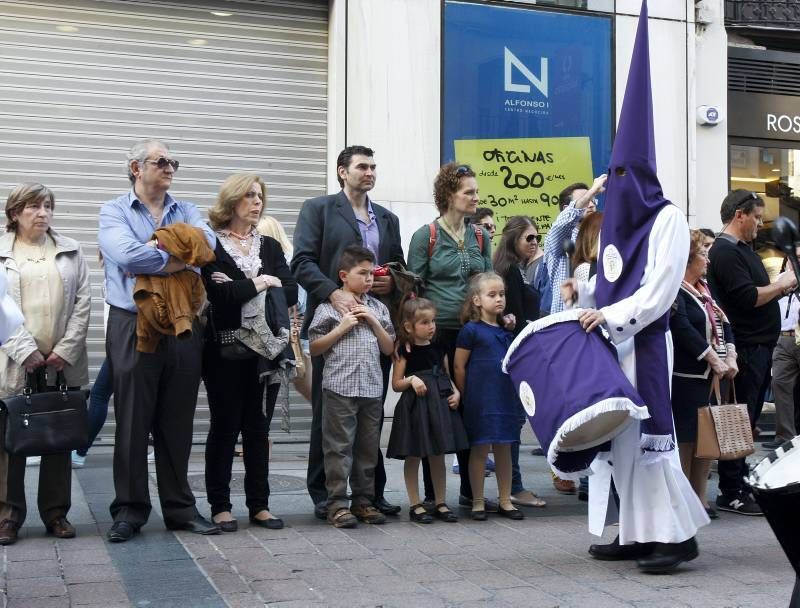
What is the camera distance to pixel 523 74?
11.8 metres

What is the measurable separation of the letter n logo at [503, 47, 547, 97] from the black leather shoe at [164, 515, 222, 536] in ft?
22.0

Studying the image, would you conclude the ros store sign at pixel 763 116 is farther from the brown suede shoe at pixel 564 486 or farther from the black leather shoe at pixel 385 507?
the black leather shoe at pixel 385 507

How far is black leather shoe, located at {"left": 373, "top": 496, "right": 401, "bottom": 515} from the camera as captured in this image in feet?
23.0

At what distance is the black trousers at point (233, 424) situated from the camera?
6422mm

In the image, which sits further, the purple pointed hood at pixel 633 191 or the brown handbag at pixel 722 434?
the brown handbag at pixel 722 434

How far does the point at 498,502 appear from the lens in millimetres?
7148

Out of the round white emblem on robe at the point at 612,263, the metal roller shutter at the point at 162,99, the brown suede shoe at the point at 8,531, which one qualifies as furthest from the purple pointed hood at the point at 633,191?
the metal roller shutter at the point at 162,99

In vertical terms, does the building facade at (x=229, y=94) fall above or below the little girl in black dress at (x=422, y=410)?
above

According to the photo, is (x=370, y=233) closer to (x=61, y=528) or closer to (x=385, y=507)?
(x=385, y=507)

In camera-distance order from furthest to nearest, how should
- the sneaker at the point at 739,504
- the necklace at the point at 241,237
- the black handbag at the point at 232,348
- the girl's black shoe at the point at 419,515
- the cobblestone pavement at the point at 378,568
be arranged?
the sneaker at the point at 739,504
the girl's black shoe at the point at 419,515
the necklace at the point at 241,237
the black handbag at the point at 232,348
the cobblestone pavement at the point at 378,568

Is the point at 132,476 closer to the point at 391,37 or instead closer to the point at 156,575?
the point at 156,575

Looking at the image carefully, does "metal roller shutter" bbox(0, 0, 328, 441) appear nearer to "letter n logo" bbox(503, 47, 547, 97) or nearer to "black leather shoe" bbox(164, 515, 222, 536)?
"letter n logo" bbox(503, 47, 547, 97)

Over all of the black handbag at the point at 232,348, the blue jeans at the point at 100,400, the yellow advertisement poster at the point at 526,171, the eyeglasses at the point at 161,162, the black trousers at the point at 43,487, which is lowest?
the black trousers at the point at 43,487

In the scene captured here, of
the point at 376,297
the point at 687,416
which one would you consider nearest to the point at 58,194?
the point at 376,297
